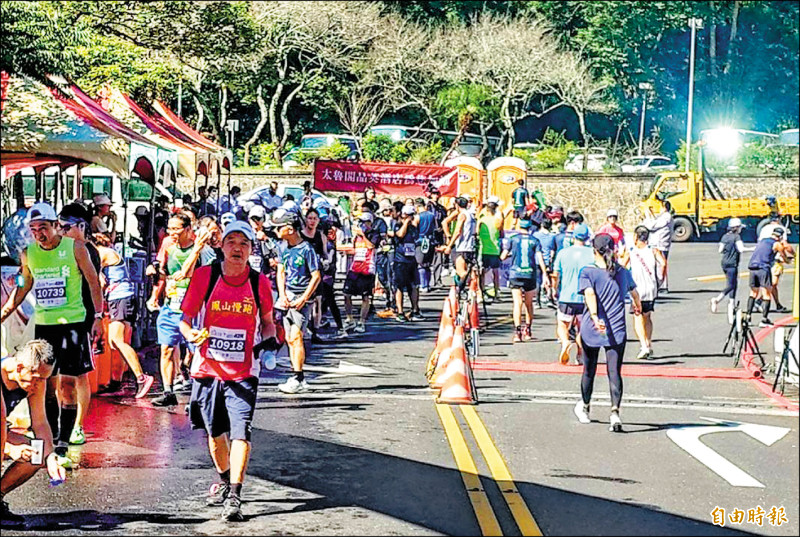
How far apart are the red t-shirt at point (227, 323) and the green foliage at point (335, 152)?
30.5 meters

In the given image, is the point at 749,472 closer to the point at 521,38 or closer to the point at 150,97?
the point at 150,97

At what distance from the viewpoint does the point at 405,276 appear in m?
19.0

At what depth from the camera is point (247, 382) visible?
749 centimetres

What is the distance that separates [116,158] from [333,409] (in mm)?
4656

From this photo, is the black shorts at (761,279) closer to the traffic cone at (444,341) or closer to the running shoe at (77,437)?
the traffic cone at (444,341)

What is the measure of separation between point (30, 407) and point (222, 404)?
114 centimetres

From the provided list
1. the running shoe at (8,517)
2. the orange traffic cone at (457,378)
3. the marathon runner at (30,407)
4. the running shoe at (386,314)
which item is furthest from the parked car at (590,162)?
the running shoe at (8,517)

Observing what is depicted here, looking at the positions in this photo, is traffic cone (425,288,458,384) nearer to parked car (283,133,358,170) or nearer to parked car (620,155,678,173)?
parked car (283,133,358,170)

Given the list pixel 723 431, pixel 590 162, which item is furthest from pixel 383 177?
pixel 723 431

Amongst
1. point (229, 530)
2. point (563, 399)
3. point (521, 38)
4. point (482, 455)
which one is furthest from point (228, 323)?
point (521, 38)

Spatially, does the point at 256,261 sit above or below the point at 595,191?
below

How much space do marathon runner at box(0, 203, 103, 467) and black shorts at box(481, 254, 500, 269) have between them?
36.4 feet

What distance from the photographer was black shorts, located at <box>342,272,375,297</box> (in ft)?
57.7

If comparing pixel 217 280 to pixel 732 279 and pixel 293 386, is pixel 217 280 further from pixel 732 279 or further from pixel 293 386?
pixel 732 279
